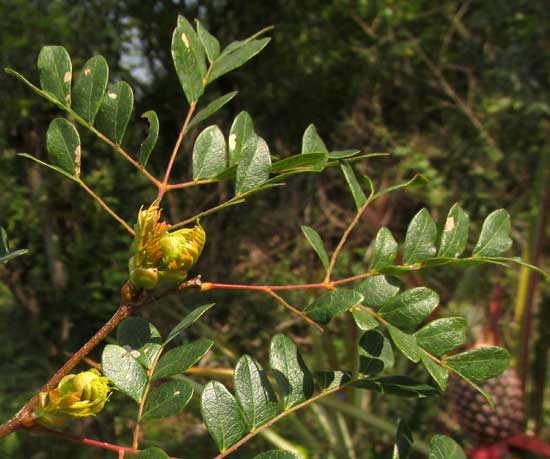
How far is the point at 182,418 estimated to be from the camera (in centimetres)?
Result: 177

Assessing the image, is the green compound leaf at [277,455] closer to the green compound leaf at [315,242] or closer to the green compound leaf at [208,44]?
the green compound leaf at [315,242]

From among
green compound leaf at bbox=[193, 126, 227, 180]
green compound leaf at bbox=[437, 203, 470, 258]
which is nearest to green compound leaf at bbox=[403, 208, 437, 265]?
green compound leaf at bbox=[437, 203, 470, 258]

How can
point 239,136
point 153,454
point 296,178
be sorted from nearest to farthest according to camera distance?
point 153,454
point 239,136
point 296,178

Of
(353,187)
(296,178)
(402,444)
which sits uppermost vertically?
(353,187)

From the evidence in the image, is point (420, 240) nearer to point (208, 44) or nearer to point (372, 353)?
point (372, 353)

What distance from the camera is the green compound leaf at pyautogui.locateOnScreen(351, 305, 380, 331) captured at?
0.30 meters

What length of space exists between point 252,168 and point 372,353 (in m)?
0.11

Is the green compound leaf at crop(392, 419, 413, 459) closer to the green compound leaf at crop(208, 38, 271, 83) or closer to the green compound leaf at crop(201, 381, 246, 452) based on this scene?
the green compound leaf at crop(201, 381, 246, 452)

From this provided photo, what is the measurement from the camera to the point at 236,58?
0.40 metres

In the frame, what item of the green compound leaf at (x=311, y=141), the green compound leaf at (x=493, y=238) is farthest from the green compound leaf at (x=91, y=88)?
the green compound leaf at (x=493, y=238)

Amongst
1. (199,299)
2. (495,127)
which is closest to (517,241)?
(495,127)

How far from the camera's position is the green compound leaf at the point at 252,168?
0.32 m

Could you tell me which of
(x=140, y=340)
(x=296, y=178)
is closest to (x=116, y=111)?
(x=140, y=340)

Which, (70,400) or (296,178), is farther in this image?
(296,178)
